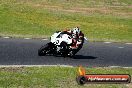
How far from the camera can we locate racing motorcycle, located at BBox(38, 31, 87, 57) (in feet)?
71.6

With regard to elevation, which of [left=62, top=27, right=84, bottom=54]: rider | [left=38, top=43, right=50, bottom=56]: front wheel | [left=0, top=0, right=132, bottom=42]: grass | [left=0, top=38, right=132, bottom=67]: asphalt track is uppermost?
[left=62, top=27, right=84, bottom=54]: rider

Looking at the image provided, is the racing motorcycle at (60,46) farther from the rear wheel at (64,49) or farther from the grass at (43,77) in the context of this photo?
the grass at (43,77)

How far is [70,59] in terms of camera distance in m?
22.0

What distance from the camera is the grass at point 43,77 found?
50.7 feet

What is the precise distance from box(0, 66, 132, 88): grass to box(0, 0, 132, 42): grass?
38.3 ft

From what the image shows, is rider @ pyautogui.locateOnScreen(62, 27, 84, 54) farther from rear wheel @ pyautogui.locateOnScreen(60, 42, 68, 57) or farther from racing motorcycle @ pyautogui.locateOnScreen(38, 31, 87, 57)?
rear wheel @ pyautogui.locateOnScreen(60, 42, 68, 57)

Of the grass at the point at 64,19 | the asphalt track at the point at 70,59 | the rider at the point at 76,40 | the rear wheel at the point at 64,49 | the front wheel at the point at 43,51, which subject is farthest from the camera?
the grass at the point at 64,19

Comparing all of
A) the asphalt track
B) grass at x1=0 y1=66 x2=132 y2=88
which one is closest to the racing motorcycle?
the asphalt track

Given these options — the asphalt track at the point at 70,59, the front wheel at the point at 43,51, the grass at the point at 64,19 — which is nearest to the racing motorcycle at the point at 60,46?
the front wheel at the point at 43,51

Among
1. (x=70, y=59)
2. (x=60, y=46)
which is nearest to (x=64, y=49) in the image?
(x=60, y=46)

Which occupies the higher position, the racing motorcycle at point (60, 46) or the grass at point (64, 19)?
the racing motorcycle at point (60, 46)

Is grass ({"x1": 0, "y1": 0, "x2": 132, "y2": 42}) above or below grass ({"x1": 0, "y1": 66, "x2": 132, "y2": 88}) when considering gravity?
below

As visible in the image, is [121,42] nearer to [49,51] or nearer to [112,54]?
[112,54]

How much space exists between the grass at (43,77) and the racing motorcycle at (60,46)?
313 centimetres
